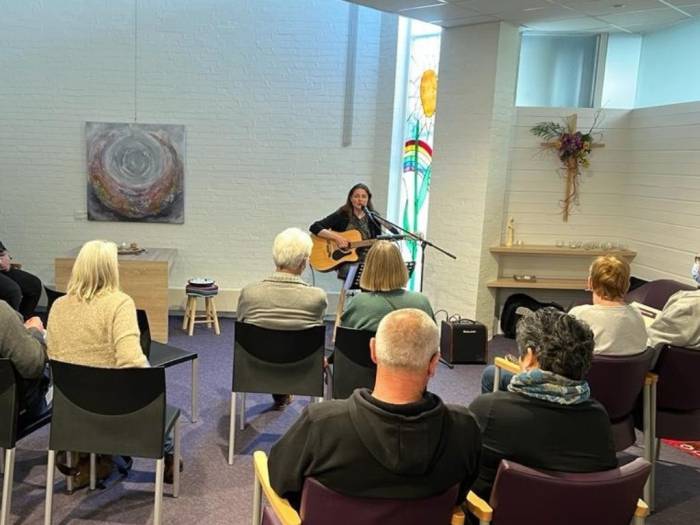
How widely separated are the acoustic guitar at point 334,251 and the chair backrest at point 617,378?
2874 mm

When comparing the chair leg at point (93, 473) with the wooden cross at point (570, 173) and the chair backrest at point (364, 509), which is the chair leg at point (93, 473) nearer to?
the chair backrest at point (364, 509)

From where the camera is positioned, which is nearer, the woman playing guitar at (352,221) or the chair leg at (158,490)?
the chair leg at (158,490)

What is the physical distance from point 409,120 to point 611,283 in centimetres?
374

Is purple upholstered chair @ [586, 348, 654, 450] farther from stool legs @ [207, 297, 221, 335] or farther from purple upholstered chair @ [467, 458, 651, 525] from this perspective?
stool legs @ [207, 297, 221, 335]

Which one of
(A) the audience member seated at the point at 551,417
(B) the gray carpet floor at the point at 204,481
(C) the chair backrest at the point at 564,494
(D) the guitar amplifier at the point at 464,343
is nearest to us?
(C) the chair backrest at the point at 564,494

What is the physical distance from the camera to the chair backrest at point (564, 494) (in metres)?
1.73

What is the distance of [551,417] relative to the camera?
1.88 m

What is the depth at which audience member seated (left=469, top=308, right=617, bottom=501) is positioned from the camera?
1851 millimetres

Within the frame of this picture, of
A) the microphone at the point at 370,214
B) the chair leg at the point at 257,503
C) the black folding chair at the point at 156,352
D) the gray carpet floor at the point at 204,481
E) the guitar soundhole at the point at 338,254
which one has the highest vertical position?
the microphone at the point at 370,214

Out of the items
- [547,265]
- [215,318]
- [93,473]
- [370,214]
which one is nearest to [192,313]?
[215,318]

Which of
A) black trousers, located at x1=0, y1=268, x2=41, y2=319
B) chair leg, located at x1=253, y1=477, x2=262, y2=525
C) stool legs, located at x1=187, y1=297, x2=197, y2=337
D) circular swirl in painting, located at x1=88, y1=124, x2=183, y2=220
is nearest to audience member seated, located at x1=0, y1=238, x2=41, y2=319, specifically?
black trousers, located at x1=0, y1=268, x2=41, y2=319

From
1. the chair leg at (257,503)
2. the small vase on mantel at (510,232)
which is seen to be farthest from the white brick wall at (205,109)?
the chair leg at (257,503)

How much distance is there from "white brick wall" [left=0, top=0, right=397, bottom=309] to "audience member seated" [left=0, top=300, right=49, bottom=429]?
357 cm

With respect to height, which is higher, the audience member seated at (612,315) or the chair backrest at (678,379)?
the audience member seated at (612,315)
